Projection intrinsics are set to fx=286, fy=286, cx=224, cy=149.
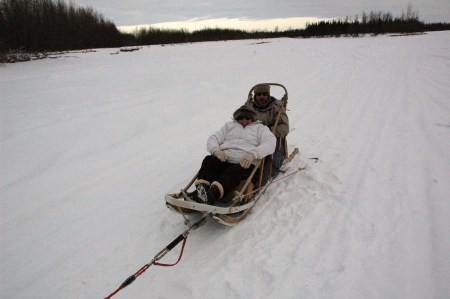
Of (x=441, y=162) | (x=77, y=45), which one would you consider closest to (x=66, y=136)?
(x=441, y=162)

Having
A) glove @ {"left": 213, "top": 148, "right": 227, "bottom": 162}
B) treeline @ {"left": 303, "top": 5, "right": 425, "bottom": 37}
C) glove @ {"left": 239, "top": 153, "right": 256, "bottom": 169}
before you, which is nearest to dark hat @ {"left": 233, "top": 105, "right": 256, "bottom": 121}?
glove @ {"left": 213, "top": 148, "right": 227, "bottom": 162}

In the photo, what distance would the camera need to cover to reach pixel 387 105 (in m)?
6.60

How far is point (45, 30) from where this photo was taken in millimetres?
21359

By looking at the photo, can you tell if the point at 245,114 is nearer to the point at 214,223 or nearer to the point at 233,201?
the point at 233,201

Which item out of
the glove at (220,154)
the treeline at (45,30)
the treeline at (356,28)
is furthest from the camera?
the treeline at (356,28)

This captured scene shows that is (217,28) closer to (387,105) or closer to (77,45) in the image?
(77,45)

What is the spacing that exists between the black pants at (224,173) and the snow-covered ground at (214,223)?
0.49 meters

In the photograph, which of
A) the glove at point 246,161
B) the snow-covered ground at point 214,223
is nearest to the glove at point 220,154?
the glove at point 246,161

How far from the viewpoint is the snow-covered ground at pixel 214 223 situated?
2.39 metres

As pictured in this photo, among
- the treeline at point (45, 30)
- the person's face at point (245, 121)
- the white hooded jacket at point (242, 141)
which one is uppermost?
the treeline at point (45, 30)

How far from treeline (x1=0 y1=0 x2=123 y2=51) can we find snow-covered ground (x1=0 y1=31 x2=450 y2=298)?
13365 millimetres

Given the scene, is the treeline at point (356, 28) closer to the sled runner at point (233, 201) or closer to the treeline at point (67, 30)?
the treeline at point (67, 30)

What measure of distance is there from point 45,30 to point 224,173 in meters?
24.5

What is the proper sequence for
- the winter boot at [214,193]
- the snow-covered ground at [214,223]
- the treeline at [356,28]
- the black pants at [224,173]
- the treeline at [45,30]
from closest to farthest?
Result: the snow-covered ground at [214,223] < the winter boot at [214,193] < the black pants at [224,173] < the treeline at [45,30] < the treeline at [356,28]
